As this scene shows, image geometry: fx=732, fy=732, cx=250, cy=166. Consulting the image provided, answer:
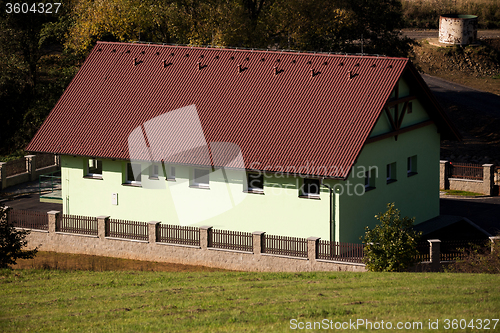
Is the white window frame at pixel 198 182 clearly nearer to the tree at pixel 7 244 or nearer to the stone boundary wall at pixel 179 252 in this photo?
the stone boundary wall at pixel 179 252

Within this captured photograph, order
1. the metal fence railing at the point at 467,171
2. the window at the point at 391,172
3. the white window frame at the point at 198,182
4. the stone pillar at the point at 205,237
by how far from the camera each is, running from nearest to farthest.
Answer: the stone pillar at the point at 205,237 < the white window frame at the point at 198,182 < the window at the point at 391,172 < the metal fence railing at the point at 467,171

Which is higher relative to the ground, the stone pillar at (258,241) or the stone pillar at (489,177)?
the stone pillar at (489,177)

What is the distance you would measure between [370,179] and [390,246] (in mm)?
5880

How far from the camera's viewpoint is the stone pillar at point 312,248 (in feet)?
84.5

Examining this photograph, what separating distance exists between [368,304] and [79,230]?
15254mm

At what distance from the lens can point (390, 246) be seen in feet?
77.5

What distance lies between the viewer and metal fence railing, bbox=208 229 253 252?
26.9 m

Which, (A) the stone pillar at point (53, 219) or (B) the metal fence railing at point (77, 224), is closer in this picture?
(B) the metal fence railing at point (77, 224)

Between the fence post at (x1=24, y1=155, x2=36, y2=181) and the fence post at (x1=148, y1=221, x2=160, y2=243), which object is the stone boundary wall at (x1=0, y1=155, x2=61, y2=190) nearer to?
the fence post at (x1=24, y1=155, x2=36, y2=181)

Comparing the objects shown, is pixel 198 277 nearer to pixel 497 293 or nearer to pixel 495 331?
pixel 497 293

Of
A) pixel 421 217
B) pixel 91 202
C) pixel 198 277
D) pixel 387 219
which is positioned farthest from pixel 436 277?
pixel 91 202

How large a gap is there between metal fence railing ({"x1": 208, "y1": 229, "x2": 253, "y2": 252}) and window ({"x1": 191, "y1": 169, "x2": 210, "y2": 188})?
8.60 ft

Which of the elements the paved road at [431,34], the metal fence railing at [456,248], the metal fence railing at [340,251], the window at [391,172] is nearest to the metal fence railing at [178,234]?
the metal fence railing at [340,251]

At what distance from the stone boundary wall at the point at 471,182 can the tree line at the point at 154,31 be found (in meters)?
13.7
